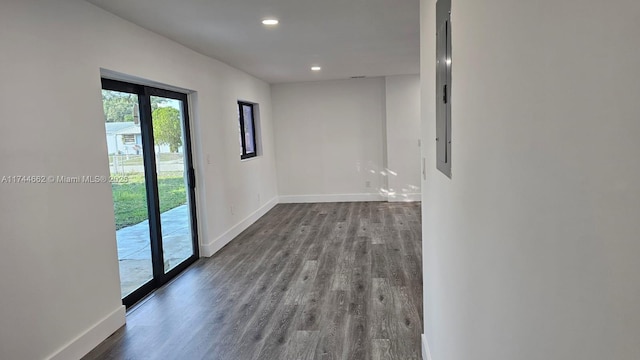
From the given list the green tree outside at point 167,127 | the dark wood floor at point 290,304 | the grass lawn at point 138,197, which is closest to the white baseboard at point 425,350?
the dark wood floor at point 290,304

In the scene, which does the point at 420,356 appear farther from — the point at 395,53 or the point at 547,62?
the point at 395,53

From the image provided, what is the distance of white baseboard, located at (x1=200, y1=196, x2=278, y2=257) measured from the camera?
4.74 m

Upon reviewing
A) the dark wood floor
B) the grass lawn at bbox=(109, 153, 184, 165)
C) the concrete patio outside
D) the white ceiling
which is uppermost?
the white ceiling

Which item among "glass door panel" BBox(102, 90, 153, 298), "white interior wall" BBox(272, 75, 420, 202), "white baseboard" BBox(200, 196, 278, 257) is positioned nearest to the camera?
"glass door panel" BBox(102, 90, 153, 298)

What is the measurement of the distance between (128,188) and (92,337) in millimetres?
1200

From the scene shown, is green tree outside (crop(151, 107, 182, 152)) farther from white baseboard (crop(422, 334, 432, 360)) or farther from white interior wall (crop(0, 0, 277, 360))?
white baseboard (crop(422, 334, 432, 360))

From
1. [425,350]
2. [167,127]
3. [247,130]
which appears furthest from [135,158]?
[247,130]

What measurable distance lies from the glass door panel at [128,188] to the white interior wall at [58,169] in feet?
0.80

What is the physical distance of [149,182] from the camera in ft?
12.2

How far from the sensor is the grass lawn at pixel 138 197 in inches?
129

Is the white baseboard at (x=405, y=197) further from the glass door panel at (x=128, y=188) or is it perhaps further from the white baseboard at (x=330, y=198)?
the glass door panel at (x=128, y=188)

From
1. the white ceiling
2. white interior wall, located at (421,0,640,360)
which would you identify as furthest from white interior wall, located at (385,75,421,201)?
white interior wall, located at (421,0,640,360)

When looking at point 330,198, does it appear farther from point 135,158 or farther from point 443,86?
point 443,86

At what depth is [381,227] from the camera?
5.80 meters
